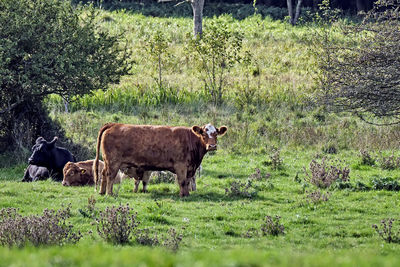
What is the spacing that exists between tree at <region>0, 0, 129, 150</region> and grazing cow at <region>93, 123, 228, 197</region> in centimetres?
633

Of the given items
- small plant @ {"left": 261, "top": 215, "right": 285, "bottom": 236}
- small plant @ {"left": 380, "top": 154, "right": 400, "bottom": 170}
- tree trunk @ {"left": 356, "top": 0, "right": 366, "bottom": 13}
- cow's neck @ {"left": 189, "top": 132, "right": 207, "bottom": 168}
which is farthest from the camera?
tree trunk @ {"left": 356, "top": 0, "right": 366, "bottom": 13}

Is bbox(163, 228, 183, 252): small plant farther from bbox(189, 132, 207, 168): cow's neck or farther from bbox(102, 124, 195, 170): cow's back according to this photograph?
bbox(189, 132, 207, 168): cow's neck

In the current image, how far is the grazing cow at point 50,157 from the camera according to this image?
61.1ft

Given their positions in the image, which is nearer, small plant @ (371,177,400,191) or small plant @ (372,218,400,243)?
small plant @ (372,218,400,243)

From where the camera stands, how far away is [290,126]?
26469 millimetres

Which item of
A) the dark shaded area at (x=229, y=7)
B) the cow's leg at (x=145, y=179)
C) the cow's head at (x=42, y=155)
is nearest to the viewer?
the cow's leg at (x=145, y=179)

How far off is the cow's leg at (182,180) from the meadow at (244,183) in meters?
0.31

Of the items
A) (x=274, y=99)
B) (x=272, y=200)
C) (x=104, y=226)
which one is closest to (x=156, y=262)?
(x=104, y=226)

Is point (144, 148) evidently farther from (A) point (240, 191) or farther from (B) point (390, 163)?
(B) point (390, 163)

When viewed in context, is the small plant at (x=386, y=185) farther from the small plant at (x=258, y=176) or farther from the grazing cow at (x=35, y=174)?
the grazing cow at (x=35, y=174)

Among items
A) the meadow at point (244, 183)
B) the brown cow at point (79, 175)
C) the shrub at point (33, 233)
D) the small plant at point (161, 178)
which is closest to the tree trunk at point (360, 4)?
the meadow at point (244, 183)

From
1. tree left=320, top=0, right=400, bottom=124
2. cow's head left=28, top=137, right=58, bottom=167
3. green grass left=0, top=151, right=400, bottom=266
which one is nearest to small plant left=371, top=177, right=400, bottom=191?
green grass left=0, top=151, right=400, bottom=266

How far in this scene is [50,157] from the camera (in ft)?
62.1

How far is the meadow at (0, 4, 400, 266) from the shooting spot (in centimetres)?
739
